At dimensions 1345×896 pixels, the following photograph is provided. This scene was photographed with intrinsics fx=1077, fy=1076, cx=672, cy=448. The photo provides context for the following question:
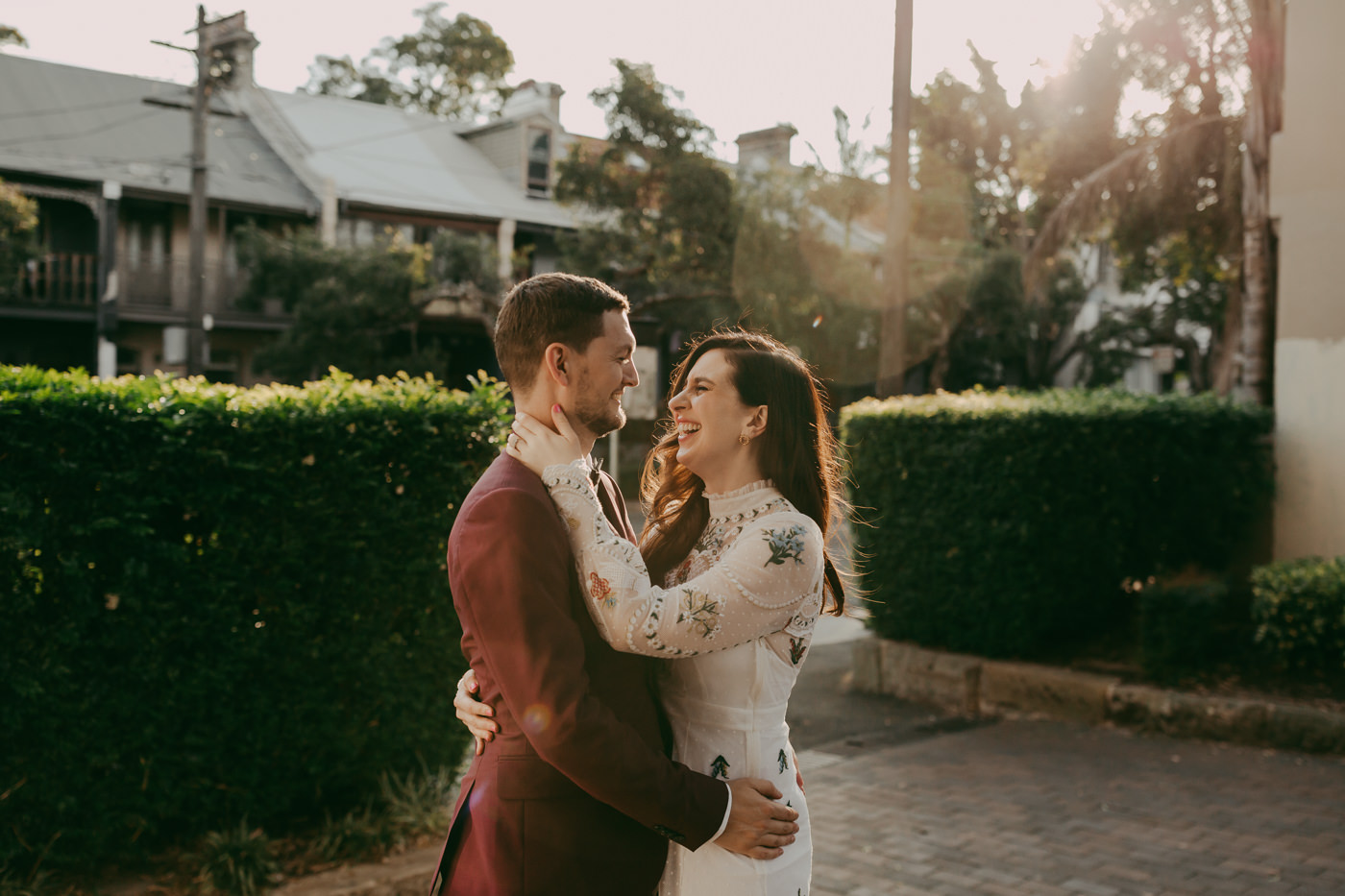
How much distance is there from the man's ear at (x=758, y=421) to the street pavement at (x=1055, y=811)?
2.94 m

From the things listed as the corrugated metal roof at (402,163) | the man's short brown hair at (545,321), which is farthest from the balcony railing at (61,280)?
the man's short brown hair at (545,321)

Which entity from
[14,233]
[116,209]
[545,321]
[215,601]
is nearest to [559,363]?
[545,321]

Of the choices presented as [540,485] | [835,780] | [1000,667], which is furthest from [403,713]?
[1000,667]

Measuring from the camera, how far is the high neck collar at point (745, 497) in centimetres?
261

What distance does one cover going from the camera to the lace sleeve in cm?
222

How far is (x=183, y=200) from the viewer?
26266 mm

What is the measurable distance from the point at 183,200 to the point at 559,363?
1073 inches

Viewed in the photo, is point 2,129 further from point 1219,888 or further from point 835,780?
point 1219,888

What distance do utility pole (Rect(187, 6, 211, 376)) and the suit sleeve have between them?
21.6 meters

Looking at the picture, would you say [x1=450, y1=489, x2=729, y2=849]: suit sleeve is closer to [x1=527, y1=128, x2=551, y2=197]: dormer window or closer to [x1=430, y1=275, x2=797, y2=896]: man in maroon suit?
[x1=430, y1=275, x2=797, y2=896]: man in maroon suit

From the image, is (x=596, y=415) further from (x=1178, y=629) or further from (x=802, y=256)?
(x=802, y=256)

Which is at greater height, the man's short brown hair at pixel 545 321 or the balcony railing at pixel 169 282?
the balcony railing at pixel 169 282

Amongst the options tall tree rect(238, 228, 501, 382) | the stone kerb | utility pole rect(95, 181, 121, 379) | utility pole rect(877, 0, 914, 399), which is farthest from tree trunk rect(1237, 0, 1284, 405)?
utility pole rect(95, 181, 121, 379)

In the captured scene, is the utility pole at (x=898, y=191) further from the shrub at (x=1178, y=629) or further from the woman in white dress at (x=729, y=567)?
the woman in white dress at (x=729, y=567)
